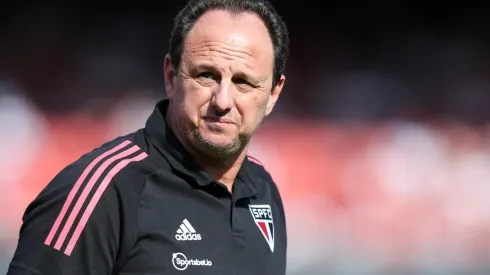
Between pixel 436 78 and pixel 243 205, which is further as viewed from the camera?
pixel 436 78

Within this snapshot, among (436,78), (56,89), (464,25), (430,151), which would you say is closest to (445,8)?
(464,25)

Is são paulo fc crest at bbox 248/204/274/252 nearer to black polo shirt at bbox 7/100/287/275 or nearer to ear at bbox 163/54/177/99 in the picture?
black polo shirt at bbox 7/100/287/275

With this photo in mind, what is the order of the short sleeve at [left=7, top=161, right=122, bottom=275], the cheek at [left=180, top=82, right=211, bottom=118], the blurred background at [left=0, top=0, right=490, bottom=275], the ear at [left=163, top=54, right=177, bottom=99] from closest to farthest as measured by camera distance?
the short sleeve at [left=7, top=161, right=122, bottom=275]
the cheek at [left=180, top=82, right=211, bottom=118]
the ear at [left=163, top=54, right=177, bottom=99]
the blurred background at [left=0, top=0, right=490, bottom=275]

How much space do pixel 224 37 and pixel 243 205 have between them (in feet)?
1.42

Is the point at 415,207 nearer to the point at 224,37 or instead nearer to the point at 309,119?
the point at 309,119

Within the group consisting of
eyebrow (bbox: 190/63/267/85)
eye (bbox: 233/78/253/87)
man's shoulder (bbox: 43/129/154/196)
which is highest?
eyebrow (bbox: 190/63/267/85)

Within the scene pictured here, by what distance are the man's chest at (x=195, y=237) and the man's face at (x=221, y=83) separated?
0.44 ft

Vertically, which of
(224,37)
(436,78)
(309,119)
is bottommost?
(224,37)

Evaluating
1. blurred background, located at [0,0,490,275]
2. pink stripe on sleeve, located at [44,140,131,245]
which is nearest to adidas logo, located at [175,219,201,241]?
pink stripe on sleeve, located at [44,140,131,245]

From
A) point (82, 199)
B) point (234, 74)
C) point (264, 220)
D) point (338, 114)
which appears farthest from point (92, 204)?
point (338, 114)

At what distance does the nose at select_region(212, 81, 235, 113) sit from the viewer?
5.20 ft

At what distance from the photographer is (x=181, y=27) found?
176cm

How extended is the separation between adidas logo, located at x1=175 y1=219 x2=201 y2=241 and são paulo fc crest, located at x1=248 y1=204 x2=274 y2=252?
0.28 m

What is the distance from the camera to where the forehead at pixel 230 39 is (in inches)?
65.0
